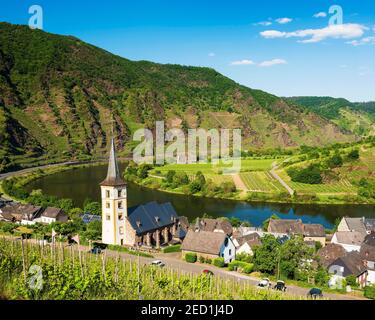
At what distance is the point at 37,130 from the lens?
516ft

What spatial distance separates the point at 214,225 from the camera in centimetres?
5322

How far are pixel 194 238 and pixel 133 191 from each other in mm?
59255

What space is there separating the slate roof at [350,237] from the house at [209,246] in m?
16.5

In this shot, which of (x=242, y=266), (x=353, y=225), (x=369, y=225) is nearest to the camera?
(x=242, y=266)

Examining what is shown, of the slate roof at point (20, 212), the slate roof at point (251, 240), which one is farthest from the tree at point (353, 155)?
the slate roof at point (20, 212)

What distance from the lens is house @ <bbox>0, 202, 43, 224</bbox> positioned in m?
62.1

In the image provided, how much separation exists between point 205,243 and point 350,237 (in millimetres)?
20081

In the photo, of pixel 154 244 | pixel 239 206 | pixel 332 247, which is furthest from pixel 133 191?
pixel 332 247

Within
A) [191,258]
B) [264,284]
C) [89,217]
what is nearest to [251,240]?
[191,258]

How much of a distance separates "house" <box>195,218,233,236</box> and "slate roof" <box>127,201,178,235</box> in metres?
5.49

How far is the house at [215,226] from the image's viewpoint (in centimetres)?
5262

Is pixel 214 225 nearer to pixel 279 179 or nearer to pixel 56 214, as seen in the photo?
pixel 56 214
